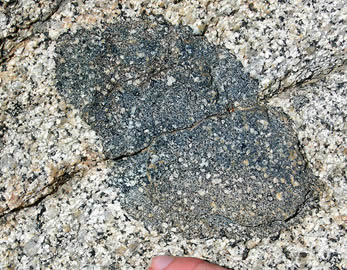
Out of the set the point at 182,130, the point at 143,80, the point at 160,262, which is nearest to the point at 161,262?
the point at 160,262

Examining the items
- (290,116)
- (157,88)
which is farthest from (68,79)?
(290,116)

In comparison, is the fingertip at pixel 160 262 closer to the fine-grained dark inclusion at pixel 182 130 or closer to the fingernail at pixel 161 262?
the fingernail at pixel 161 262

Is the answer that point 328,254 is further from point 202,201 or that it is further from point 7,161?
point 7,161

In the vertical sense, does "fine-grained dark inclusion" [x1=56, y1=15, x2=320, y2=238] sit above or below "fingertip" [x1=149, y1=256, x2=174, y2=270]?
above

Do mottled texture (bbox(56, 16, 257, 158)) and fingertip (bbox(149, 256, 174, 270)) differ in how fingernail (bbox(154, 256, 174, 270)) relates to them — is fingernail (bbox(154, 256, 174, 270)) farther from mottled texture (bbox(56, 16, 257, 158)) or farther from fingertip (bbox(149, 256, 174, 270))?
mottled texture (bbox(56, 16, 257, 158))

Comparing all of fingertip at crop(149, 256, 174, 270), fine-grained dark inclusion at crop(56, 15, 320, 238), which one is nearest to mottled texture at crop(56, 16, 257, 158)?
fine-grained dark inclusion at crop(56, 15, 320, 238)

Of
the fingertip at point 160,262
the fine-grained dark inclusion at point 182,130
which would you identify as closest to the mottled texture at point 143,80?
the fine-grained dark inclusion at point 182,130

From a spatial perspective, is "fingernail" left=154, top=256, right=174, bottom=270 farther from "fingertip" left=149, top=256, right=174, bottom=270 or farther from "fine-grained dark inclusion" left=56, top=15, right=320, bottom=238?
"fine-grained dark inclusion" left=56, top=15, right=320, bottom=238
